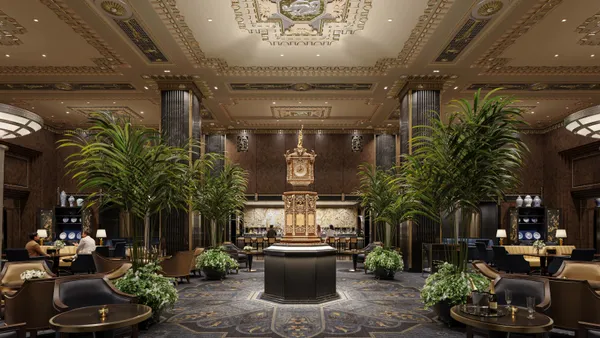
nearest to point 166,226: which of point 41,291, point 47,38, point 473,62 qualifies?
point 47,38

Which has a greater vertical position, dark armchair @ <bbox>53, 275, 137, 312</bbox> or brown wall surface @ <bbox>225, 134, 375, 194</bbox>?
brown wall surface @ <bbox>225, 134, 375, 194</bbox>

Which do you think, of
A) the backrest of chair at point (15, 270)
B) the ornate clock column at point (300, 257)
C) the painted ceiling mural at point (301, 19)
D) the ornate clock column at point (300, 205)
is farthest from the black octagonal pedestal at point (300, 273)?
the painted ceiling mural at point (301, 19)

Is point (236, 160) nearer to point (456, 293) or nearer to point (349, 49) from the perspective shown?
point (349, 49)

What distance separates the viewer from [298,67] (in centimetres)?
1191

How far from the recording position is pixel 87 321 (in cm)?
400

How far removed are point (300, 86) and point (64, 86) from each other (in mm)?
6952

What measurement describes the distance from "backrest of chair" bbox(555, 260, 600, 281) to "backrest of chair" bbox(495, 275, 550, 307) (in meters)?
1.94

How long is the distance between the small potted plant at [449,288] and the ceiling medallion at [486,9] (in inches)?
190

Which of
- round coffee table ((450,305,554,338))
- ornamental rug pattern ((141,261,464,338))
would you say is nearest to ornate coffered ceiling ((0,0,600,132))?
ornamental rug pattern ((141,261,464,338))

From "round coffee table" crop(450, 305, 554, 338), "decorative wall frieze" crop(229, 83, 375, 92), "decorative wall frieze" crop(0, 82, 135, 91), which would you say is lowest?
"round coffee table" crop(450, 305, 554, 338)

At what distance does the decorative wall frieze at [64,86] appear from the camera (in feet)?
42.8

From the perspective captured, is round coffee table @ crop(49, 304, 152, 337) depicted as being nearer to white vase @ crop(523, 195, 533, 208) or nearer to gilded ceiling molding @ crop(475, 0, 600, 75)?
gilded ceiling molding @ crop(475, 0, 600, 75)

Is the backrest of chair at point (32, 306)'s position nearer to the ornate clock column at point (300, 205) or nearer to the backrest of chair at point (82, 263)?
the ornate clock column at point (300, 205)

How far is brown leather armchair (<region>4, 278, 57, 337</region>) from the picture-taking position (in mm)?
5348
